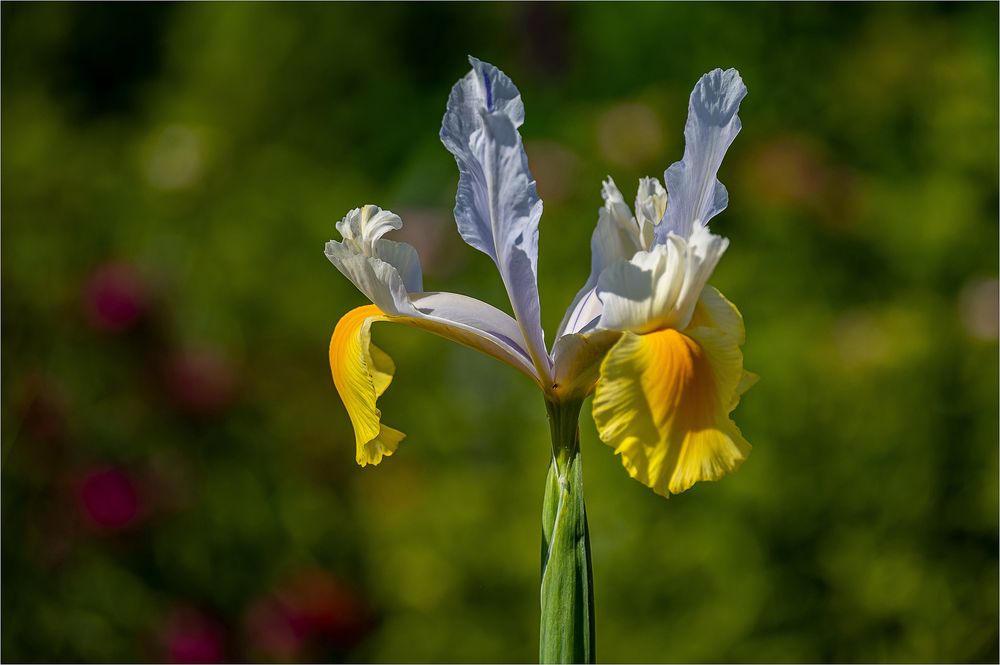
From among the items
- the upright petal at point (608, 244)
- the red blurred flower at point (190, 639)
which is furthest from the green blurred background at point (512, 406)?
the upright petal at point (608, 244)

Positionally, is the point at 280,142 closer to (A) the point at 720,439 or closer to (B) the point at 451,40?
(B) the point at 451,40

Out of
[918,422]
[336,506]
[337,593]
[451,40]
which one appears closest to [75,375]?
[336,506]

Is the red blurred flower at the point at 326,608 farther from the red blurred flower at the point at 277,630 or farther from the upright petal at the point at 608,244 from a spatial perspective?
the upright petal at the point at 608,244

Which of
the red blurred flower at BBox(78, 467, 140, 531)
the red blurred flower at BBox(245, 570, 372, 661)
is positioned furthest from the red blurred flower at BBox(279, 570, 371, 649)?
the red blurred flower at BBox(78, 467, 140, 531)

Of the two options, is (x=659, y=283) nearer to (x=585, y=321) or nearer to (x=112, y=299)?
(x=585, y=321)

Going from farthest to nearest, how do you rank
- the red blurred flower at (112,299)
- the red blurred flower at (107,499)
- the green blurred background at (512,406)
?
the red blurred flower at (112,299) → the red blurred flower at (107,499) → the green blurred background at (512,406)

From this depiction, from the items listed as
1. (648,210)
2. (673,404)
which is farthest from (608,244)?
(673,404)
